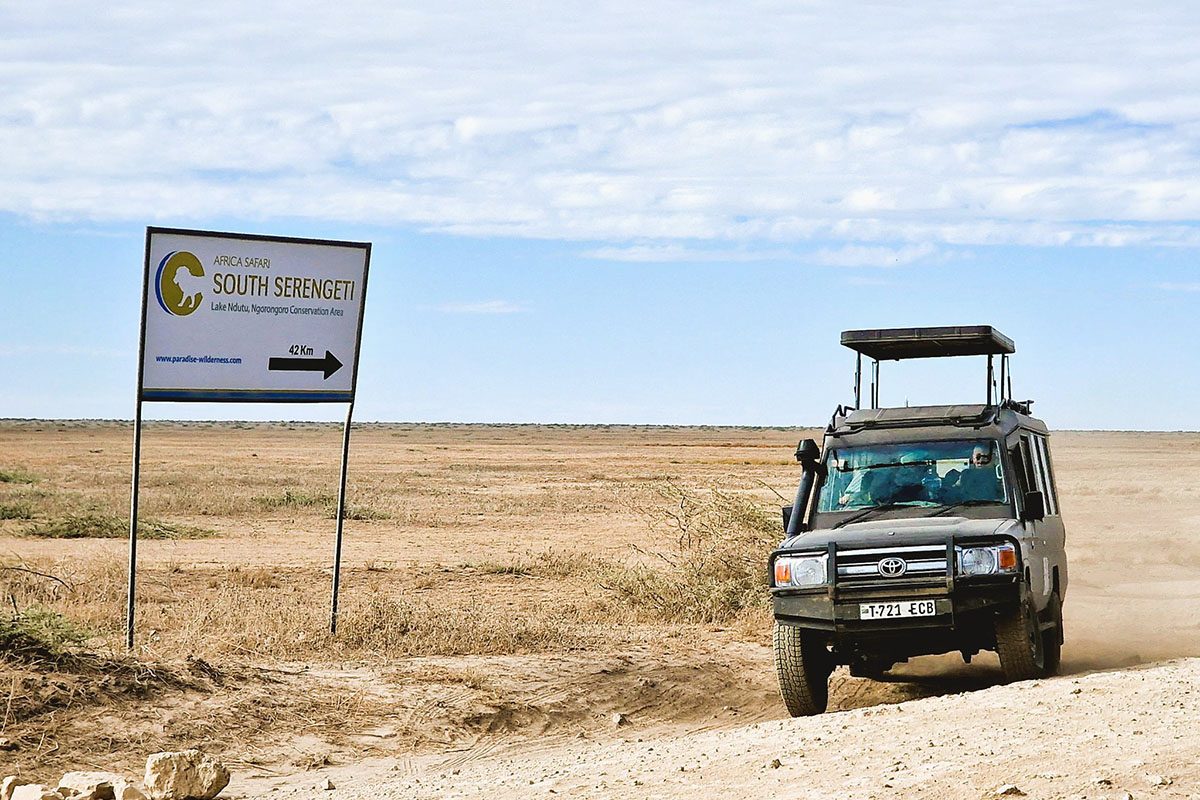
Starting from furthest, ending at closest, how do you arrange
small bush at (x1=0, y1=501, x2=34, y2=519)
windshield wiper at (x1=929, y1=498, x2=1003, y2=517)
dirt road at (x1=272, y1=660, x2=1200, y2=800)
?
small bush at (x1=0, y1=501, x2=34, y2=519) → windshield wiper at (x1=929, y1=498, x2=1003, y2=517) → dirt road at (x1=272, y1=660, x2=1200, y2=800)

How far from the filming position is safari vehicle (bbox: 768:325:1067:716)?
8.78 meters

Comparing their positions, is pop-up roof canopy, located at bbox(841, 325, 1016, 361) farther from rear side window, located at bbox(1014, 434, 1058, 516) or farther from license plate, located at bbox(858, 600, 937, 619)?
license plate, located at bbox(858, 600, 937, 619)

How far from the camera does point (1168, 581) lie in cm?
1805

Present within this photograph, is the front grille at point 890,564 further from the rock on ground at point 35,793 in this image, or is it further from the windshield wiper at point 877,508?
the rock on ground at point 35,793

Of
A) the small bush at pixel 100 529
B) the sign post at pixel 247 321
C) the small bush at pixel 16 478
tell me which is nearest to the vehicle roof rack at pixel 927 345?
the sign post at pixel 247 321

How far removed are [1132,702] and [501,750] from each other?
4.03 meters

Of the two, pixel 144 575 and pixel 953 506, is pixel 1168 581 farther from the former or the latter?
pixel 144 575

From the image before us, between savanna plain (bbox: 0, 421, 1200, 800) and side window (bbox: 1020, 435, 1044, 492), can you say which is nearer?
savanna plain (bbox: 0, 421, 1200, 800)

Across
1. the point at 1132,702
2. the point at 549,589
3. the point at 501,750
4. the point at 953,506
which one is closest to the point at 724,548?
the point at 549,589

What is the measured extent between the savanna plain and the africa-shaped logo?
2.47 metres

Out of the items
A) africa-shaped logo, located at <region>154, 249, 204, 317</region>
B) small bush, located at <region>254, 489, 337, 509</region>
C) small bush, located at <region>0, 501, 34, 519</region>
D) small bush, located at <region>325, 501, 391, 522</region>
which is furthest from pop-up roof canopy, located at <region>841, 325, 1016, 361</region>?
small bush, located at <region>254, 489, 337, 509</region>

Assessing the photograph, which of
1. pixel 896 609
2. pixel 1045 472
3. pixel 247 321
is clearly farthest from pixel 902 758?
pixel 247 321

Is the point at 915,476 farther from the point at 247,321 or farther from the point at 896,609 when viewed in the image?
the point at 247,321

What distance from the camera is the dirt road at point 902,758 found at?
6219 millimetres
